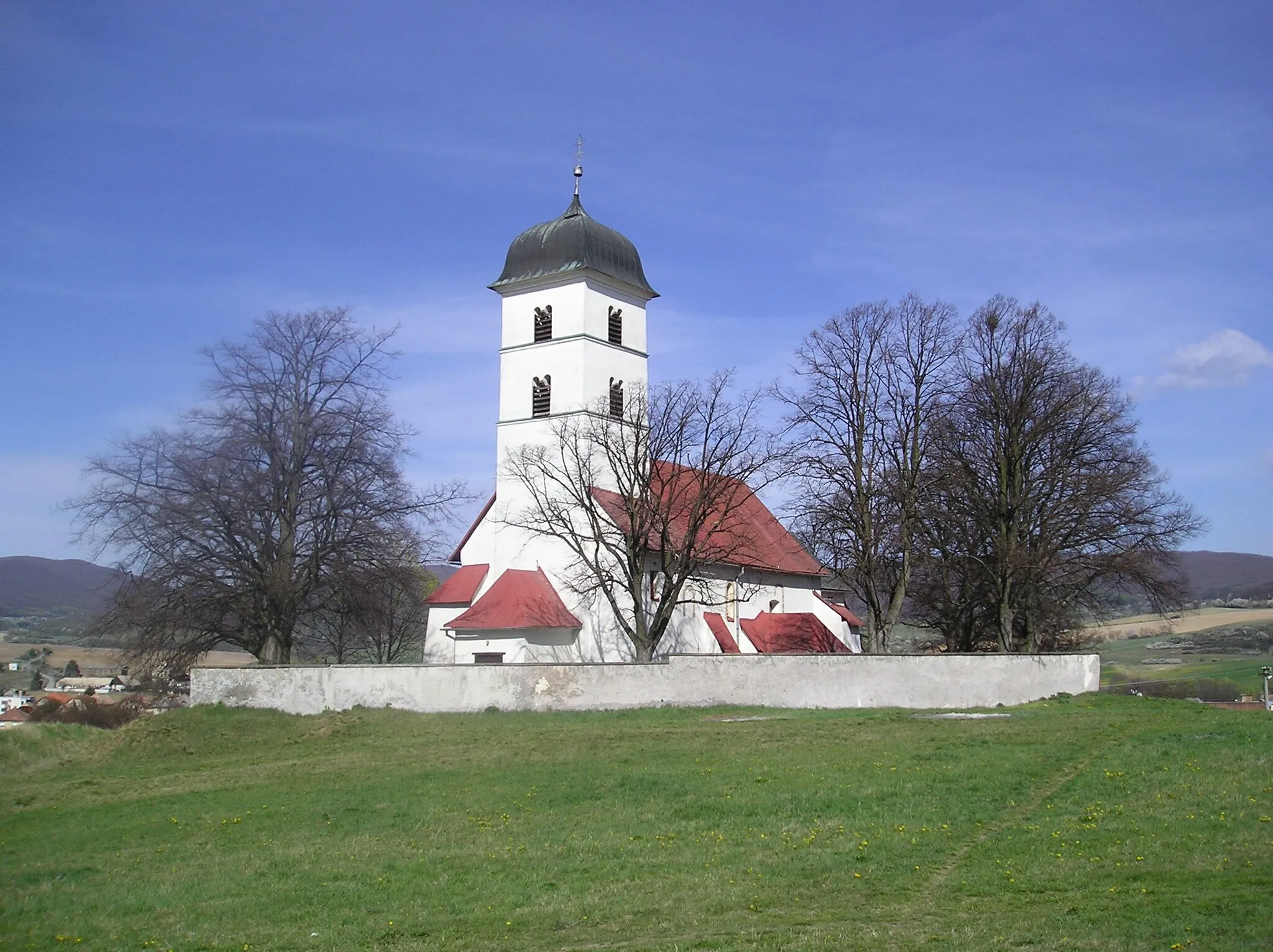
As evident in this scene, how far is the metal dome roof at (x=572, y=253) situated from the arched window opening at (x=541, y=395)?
380 cm

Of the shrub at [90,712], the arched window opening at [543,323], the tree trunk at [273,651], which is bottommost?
the shrub at [90,712]

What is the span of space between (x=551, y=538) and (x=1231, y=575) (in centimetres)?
10774

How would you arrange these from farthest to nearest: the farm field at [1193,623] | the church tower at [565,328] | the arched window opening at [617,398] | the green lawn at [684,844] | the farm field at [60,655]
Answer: the farm field at [1193,623], the farm field at [60,655], the arched window opening at [617,398], the church tower at [565,328], the green lawn at [684,844]

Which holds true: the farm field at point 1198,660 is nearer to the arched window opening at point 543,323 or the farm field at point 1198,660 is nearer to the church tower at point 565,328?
the church tower at point 565,328

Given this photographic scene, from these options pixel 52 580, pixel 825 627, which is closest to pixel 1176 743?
pixel 825 627

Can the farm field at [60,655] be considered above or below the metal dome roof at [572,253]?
below

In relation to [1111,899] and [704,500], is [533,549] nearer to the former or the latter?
[704,500]

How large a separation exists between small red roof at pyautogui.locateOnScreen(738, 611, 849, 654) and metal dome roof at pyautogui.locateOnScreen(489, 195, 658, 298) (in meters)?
13.4

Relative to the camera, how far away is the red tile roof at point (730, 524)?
37.1 meters

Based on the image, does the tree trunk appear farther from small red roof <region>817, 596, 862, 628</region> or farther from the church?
small red roof <region>817, 596, 862, 628</region>

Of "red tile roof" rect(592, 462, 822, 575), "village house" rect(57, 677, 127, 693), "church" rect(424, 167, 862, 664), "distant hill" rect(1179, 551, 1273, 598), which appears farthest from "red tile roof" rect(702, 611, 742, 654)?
"distant hill" rect(1179, 551, 1273, 598)

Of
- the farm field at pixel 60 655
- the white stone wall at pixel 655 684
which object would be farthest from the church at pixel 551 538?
Answer: the farm field at pixel 60 655

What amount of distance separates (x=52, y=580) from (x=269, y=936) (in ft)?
336

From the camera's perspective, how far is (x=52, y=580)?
10081 centimetres
